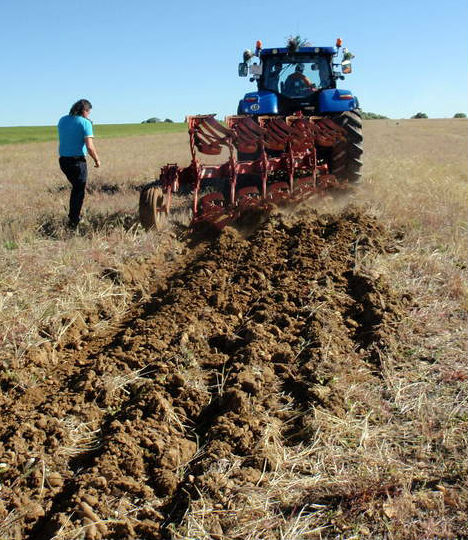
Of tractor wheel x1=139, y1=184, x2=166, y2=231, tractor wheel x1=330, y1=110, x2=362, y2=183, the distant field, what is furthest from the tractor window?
the distant field

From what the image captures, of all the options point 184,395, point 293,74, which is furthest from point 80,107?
point 184,395

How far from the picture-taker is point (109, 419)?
308cm

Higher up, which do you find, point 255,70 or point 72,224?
point 255,70

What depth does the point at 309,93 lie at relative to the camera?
8.77 meters

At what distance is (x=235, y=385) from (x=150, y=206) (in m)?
3.43

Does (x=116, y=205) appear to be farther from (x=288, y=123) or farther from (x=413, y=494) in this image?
(x=413, y=494)

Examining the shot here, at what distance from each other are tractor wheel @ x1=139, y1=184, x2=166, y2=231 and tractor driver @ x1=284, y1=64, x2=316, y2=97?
3.53m

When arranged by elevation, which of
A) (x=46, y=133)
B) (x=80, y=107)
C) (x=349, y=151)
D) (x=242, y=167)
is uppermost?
(x=46, y=133)

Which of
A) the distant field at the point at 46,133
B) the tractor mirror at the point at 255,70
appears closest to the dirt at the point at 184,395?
the tractor mirror at the point at 255,70

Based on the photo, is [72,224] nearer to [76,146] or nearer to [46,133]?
[76,146]

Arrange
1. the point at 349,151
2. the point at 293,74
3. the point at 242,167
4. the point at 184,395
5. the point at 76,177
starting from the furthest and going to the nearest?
the point at 293,74 < the point at 349,151 < the point at 242,167 < the point at 76,177 < the point at 184,395

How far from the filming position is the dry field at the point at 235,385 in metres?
2.41

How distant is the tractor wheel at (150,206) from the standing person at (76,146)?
0.73 meters

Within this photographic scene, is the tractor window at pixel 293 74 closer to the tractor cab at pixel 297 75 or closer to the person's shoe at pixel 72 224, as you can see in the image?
the tractor cab at pixel 297 75
